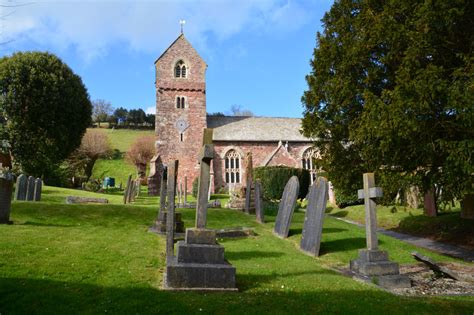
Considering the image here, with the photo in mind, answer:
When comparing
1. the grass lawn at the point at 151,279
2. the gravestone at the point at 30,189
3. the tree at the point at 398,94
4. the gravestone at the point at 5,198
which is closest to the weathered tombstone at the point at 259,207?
the tree at the point at 398,94

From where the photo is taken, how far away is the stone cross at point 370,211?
306 inches

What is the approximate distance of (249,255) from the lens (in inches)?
340

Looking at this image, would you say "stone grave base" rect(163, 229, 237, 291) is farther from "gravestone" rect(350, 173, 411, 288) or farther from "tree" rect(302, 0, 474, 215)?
"tree" rect(302, 0, 474, 215)

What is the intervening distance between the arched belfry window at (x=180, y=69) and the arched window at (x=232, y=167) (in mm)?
8794

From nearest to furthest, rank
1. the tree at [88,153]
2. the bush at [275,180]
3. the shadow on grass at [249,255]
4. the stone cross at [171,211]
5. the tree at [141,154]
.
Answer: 1. the stone cross at [171,211]
2. the shadow on grass at [249,255]
3. the bush at [275,180]
4. the tree at [88,153]
5. the tree at [141,154]

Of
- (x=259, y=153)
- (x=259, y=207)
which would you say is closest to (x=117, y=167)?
(x=259, y=153)

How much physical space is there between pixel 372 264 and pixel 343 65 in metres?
6.49

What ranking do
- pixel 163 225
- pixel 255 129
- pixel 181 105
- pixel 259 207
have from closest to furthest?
pixel 163 225
pixel 259 207
pixel 181 105
pixel 255 129

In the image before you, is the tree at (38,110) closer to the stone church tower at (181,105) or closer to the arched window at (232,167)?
the stone church tower at (181,105)

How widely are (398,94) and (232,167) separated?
2675 centimetres

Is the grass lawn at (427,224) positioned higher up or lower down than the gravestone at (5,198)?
lower down

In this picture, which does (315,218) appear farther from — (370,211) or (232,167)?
(232,167)

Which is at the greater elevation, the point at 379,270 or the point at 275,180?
the point at 275,180

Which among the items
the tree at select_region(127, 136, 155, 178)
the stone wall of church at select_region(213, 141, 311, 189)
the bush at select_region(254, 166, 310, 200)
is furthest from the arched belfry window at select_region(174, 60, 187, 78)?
the tree at select_region(127, 136, 155, 178)
